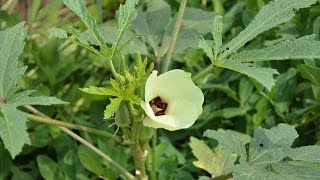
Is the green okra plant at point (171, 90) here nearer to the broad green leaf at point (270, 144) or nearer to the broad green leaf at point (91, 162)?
the broad green leaf at point (270, 144)

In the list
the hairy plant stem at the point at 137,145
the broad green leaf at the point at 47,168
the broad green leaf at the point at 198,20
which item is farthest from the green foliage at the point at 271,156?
the broad green leaf at the point at 47,168

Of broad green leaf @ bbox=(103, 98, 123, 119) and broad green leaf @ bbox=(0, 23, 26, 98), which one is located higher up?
broad green leaf @ bbox=(0, 23, 26, 98)

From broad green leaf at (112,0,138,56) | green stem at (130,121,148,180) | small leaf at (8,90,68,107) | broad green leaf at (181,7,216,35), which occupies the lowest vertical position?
green stem at (130,121,148,180)

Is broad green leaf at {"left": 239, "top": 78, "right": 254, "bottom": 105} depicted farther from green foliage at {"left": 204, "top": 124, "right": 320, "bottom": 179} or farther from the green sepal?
the green sepal

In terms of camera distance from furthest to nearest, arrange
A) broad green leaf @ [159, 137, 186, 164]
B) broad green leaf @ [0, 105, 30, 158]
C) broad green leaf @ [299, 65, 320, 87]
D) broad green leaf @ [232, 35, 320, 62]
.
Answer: broad green leaf @ [159, 137, 186, 164] → broad green leaf @ [299, 65, 320, 87] → broad green leaf @ [232, 35, 320, 62] → broad green leaf @ [0, 105, 30, 158]

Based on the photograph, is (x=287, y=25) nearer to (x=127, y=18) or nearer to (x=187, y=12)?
(x=187, y=12)

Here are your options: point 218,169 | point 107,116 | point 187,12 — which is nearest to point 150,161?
point 218,169

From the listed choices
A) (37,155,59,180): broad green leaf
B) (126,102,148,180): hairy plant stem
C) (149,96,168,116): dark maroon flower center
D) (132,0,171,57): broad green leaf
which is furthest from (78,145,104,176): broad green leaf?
(149,96,168,116): dark maroon flower center

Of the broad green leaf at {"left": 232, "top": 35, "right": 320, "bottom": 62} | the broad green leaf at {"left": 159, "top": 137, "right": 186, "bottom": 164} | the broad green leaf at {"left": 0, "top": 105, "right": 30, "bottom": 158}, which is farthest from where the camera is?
the broad green leaf at {"left": 159, "top": 137, "right": 186, "bottom": 164}
